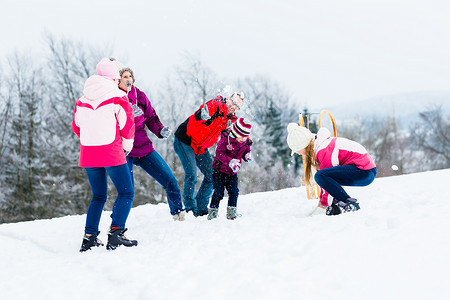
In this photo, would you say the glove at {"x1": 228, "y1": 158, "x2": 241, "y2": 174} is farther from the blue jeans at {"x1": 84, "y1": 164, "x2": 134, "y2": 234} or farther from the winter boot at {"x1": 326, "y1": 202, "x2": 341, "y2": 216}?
the blue jeans at {"x1": 84, "y1": 164, "x2": 134, "y2": 234}

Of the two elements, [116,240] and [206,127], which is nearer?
[116,240]

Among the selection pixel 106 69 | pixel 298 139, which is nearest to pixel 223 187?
pixel 298 139

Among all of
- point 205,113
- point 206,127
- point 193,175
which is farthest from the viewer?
point 193,175

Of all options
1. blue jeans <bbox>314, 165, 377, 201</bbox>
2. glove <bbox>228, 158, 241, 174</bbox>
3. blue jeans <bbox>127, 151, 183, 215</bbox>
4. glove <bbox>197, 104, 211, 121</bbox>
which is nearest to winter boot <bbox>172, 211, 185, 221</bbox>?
blue jeans <bbox>127, 151, 183, 215</bbox>

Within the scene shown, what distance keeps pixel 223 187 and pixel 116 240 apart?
5.17 feet

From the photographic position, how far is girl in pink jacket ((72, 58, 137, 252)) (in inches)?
129

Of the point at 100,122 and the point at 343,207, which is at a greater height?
the point at 100,122

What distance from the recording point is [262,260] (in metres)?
Result: 2.62

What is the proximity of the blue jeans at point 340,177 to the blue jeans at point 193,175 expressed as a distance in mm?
1651

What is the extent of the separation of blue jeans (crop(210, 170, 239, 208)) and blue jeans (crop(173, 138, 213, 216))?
43 cm

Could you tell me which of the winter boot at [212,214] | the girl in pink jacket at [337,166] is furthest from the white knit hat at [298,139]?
the winter boot at [212,214]

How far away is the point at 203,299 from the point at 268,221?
5.98ft

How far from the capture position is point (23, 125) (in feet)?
71.3

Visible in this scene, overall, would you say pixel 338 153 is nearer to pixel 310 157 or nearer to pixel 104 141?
pixel 310 157
